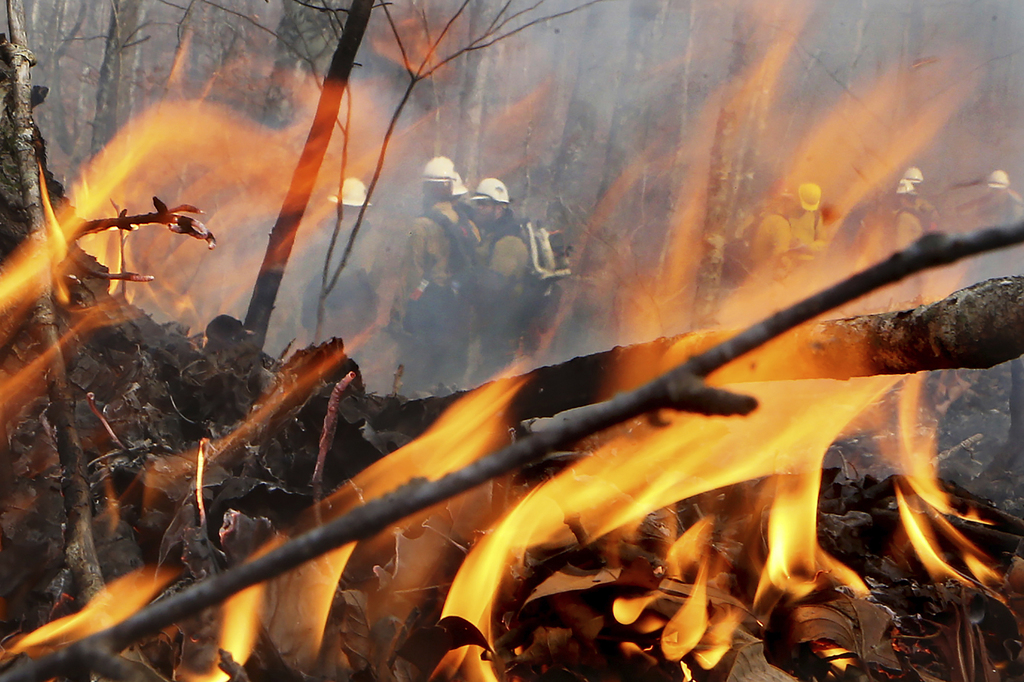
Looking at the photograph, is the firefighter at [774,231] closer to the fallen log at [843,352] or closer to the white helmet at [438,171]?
the white helmet at [438,171]

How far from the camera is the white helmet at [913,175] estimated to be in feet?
51.0

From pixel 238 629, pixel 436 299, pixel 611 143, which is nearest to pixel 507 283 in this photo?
pixel 436 299

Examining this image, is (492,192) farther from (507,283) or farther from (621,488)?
(621,488)

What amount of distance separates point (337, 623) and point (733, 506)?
122 cm

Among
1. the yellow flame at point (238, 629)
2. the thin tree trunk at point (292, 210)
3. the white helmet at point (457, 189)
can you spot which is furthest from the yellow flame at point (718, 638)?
the white helmet at point (457, 189)

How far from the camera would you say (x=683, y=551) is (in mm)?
1449

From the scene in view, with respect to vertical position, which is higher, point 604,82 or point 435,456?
point 604,82

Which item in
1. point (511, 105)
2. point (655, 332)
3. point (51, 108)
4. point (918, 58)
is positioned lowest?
point (655, 332)

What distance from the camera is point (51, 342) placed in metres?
1.68

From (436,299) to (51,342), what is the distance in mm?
11785

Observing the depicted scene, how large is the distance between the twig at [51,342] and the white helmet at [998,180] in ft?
64.5

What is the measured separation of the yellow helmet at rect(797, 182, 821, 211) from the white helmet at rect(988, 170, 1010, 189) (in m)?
4.46

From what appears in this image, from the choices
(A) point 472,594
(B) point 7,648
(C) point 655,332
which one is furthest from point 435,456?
(C) point 655,332

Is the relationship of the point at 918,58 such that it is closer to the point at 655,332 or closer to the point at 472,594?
the point at 655,332
